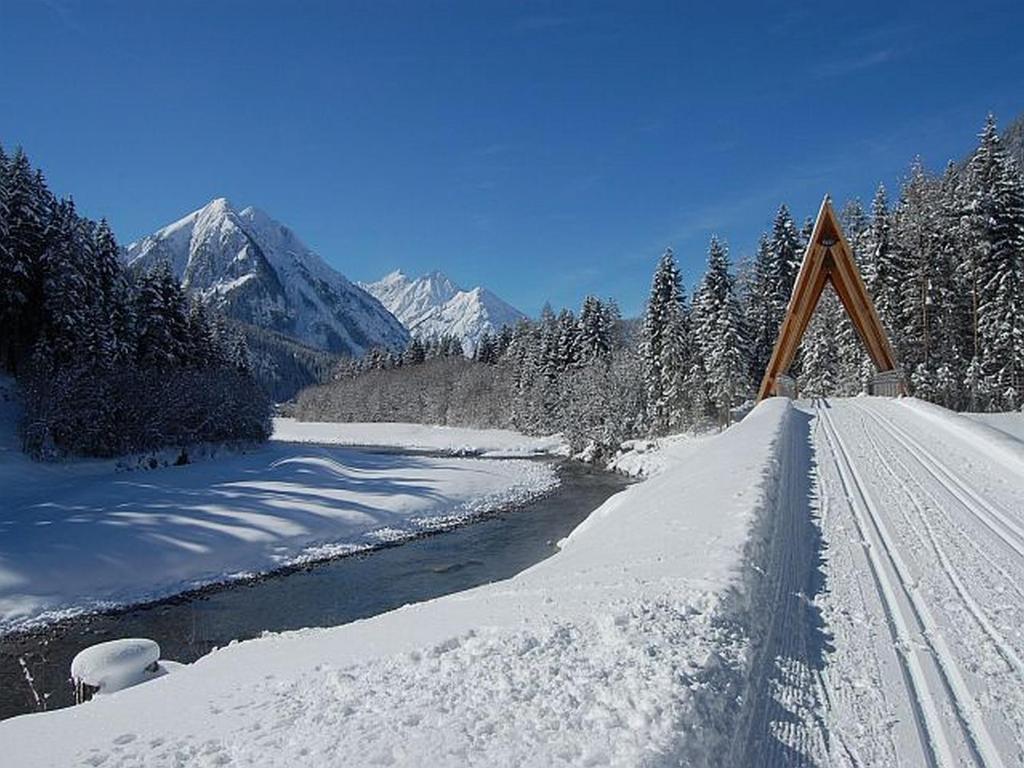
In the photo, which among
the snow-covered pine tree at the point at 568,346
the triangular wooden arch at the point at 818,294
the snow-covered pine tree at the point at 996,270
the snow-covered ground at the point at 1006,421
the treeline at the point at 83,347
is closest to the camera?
the snow-covered ground at the point at 1006,421

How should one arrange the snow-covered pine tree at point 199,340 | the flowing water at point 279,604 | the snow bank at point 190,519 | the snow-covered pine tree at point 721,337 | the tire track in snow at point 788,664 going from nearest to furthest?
1. the tire track in snow at point 788,664
2. the flowing water at point 279,604
3. the snow bank at point 190,519
4. the snow-covered pine tree at point 721,337
5. the snow-covered pine tree at point 199,340

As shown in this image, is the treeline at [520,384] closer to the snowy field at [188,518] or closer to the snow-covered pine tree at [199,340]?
the snowy field at [188,518]

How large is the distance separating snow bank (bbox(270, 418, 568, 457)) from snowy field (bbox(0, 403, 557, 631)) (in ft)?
70.8

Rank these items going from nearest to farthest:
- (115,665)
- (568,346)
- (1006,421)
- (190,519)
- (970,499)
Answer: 1. (115,665)
2. (970,499)
3. (1006,421)
4. (190,519)
5. (568,346)

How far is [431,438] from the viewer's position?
2744 inches

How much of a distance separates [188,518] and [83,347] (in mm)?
19883

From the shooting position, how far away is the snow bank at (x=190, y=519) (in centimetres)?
1538

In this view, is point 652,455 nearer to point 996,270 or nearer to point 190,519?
point 996,270

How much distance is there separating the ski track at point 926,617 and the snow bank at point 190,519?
14942mm

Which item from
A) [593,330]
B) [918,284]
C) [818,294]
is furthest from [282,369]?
[918,284]

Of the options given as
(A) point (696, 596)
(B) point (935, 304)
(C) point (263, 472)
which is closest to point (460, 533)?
(C) point (263, 472)

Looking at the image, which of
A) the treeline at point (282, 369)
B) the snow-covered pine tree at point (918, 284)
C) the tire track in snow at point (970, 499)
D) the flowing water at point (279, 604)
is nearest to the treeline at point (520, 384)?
the snow-covered pine tree at point (918, 284)

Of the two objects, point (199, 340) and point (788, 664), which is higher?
point (199, 340)

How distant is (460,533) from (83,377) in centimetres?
2209
